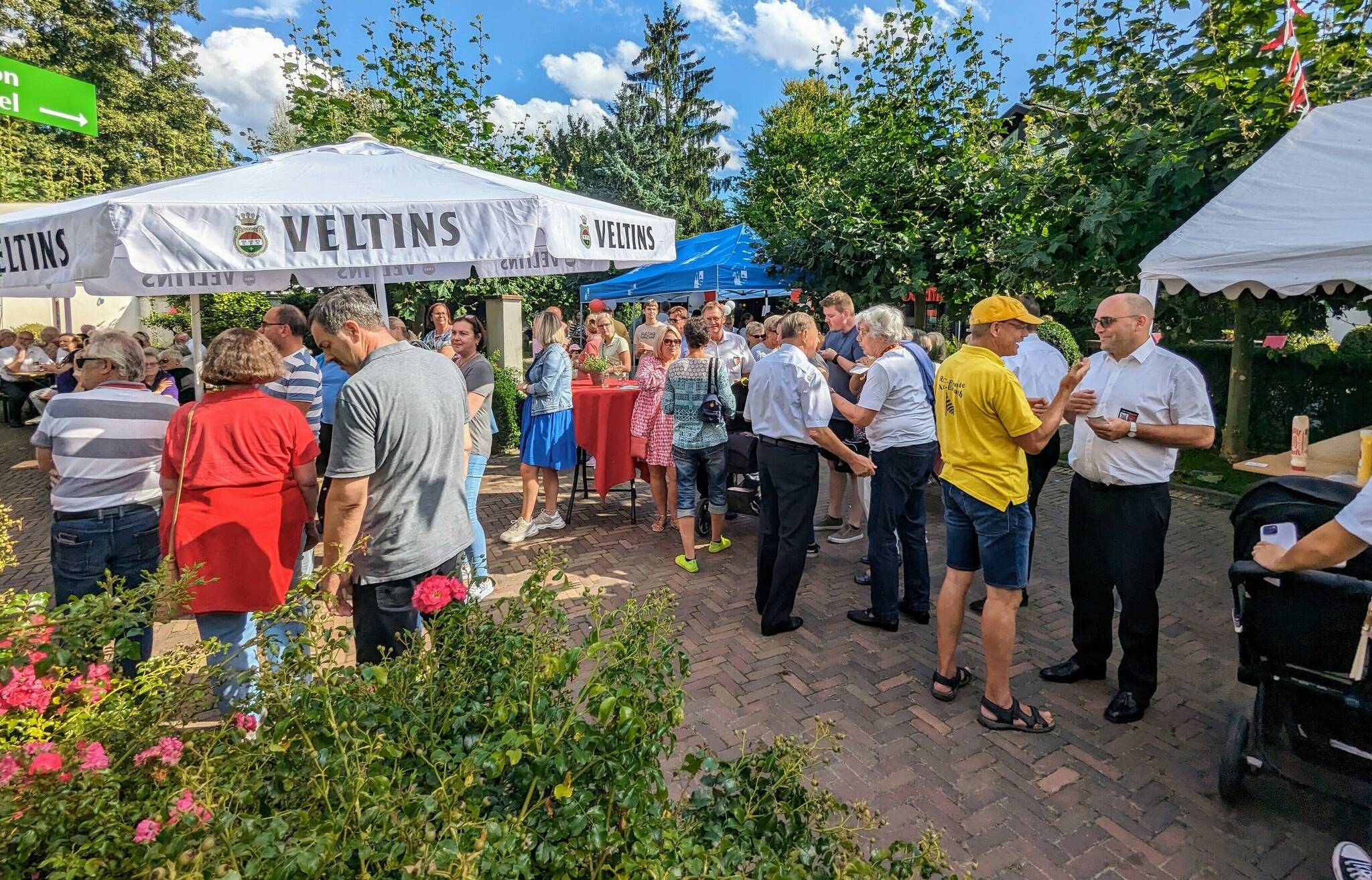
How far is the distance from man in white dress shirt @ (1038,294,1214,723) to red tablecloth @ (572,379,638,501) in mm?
3894

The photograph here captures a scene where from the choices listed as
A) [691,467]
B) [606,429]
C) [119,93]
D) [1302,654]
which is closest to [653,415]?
[606,429]

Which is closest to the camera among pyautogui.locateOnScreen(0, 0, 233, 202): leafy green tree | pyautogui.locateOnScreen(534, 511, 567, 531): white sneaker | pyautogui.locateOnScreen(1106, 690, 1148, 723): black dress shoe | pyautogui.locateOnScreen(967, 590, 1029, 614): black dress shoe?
pyautogui.locateOnScreen(1106, 690, 1148, 723): black dress shoe

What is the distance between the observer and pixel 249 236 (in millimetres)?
3158

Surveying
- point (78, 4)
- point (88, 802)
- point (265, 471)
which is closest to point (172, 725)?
point (88, 802)

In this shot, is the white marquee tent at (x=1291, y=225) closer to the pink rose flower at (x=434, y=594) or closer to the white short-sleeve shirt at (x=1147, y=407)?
the white short-sleeve shirt at (x=1147, y=407)

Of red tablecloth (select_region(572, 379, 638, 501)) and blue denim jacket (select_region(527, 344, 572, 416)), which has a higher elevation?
blue denim jacket (select_region(527, 344, 572, 416))

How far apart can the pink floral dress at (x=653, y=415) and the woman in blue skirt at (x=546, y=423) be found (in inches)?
24.3

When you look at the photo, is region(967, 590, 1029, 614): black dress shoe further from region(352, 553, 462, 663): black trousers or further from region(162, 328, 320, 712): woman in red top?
region(162, 328, 320, 712): woman in red top

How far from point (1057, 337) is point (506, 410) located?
21.2ft

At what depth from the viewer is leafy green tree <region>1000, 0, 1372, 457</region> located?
5.39m

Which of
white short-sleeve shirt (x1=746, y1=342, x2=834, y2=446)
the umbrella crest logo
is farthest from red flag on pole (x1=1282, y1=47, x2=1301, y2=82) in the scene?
the umbrella crest logo

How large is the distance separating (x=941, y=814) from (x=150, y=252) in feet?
13.1

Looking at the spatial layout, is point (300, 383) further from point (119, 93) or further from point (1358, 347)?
point (119, 93)

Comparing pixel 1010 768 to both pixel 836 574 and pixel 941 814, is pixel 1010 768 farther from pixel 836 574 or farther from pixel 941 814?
pixel 836 574
